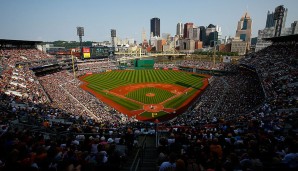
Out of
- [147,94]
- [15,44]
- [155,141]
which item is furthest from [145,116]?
[15,44]

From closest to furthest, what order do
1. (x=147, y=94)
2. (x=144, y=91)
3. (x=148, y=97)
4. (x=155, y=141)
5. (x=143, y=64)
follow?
(x=155, y=141)
(x=148, y=97)
(x=147, y=94)
(x=144, y=91)
(x=143, y=64)

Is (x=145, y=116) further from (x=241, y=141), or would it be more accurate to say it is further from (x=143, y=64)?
(x=143, y=64)

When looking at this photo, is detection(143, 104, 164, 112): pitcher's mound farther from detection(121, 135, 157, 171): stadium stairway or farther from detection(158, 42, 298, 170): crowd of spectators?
detection(121, 135, 157, 171): stadium stairway

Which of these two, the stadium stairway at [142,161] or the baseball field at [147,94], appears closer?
the stadium stairway at [142,161]

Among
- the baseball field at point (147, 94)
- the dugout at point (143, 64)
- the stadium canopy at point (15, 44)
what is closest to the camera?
the baseball field at point (147, 94)

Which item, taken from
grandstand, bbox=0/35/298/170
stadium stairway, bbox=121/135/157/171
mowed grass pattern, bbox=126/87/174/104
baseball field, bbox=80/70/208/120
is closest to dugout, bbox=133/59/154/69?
baseball field, bbox=80/70/208/120

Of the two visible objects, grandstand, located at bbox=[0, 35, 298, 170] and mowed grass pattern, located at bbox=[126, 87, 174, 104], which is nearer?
grandstand, located at bbox=[0, 35, 298, 170]

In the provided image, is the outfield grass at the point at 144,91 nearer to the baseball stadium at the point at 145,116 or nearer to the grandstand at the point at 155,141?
the baseball stadium at the point at 145,116

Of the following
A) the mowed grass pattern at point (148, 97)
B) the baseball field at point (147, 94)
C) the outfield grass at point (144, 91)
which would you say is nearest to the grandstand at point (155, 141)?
the baseball field at point (147, 94)

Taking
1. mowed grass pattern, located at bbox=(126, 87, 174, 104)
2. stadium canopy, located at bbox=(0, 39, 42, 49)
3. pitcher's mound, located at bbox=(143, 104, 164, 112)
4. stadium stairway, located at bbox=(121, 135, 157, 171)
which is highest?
stadium canopy, located at bbox=(0, 39, 42, 49)
